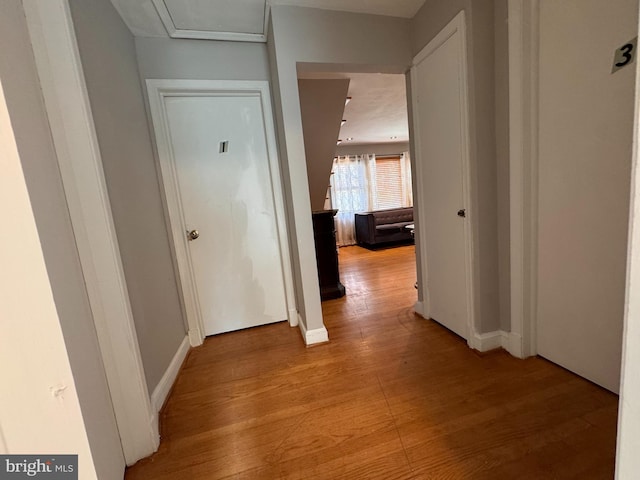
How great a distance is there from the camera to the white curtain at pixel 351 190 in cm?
568

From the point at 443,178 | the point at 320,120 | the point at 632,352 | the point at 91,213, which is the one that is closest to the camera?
the point at 632,352

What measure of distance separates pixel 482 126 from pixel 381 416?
5.43 feet

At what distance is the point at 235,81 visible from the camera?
1923mm

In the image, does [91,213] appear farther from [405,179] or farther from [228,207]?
[405,179]

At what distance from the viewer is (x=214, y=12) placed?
1.63 meters

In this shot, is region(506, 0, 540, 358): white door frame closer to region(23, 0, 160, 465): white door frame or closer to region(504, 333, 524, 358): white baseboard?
region(504, 333, 524, 358): white baseboard

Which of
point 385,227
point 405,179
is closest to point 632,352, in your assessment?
point 385,227

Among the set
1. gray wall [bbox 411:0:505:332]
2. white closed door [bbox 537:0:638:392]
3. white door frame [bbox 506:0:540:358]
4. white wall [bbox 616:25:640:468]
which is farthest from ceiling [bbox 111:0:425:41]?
white wall [bbox 616:25:640:468]

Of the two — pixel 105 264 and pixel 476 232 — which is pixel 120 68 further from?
pixel 476 232

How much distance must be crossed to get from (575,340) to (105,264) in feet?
7.41

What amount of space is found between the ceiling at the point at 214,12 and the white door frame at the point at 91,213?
2.74 ft

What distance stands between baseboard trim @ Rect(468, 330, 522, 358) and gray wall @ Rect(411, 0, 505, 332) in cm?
4

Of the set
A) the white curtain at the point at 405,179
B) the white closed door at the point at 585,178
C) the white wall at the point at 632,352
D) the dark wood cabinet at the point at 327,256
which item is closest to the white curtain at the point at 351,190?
the white curtain at the point at 405,179

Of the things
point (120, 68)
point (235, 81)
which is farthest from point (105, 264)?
point (235, 81)
